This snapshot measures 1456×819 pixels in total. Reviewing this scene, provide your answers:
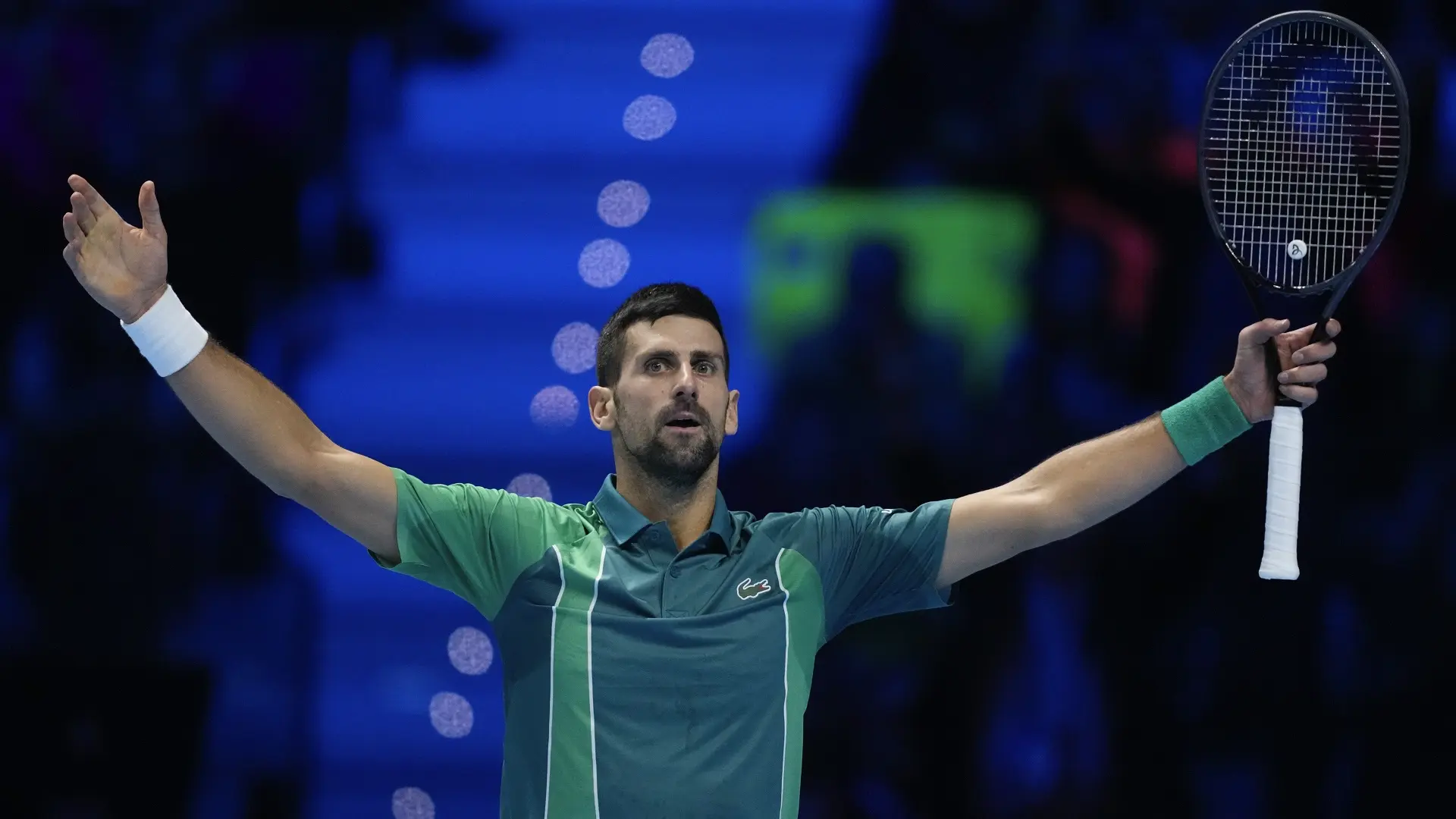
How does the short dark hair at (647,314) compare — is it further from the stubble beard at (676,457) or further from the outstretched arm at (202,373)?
the outstretched arm at (202,373)

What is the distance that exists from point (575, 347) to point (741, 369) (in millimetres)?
412

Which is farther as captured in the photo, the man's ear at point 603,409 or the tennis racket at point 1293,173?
the man's ear at point 603,409

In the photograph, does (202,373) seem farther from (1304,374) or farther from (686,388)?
(1304,374)

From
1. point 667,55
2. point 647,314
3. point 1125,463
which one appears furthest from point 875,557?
point 667,55

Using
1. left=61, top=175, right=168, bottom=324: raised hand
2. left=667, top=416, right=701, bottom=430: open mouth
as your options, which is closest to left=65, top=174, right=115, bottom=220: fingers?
left=61, top=175, right=168, bottom=324: raised hand

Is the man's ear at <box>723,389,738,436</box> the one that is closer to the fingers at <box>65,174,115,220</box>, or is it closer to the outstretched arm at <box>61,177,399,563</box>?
the outstretched arm at <box>61,177,399,563</box>

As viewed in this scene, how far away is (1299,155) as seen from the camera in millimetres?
3264

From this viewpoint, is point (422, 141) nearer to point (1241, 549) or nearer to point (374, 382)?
point (374, 382)

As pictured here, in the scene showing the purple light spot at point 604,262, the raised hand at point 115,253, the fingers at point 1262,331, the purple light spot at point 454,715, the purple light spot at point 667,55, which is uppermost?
the purple light spot at point 667,55

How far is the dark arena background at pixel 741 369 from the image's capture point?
3.79 meters

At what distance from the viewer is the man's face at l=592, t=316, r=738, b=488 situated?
285 centimetres

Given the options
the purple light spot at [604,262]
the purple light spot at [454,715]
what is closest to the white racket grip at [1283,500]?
the purple light spot at [604,262]

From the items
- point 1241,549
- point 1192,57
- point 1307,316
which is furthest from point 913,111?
point 1241,549

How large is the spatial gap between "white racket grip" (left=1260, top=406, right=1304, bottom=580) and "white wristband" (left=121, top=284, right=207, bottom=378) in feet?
6.00
